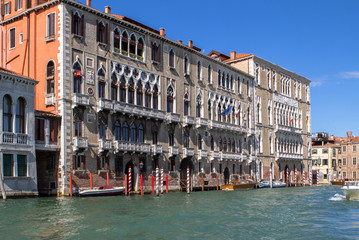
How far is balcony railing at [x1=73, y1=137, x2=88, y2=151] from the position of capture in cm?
2845

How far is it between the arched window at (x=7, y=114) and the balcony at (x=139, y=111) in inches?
288

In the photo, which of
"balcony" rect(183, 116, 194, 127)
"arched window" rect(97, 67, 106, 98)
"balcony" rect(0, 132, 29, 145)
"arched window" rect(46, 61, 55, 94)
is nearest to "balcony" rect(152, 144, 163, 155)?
"balcony" rect(183, 116, 194, 127)

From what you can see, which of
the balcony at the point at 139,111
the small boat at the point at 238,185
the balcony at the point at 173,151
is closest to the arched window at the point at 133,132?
the balcony at the point at 139,111

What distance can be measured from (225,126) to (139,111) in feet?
40.1

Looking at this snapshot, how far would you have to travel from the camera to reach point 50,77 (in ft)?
95.3

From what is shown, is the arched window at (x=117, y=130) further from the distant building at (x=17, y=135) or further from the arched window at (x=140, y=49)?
the distant building at (x=17, y=135)

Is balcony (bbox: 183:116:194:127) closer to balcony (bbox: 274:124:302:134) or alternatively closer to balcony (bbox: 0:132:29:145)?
balcony (bbox: 0:132:29:145)

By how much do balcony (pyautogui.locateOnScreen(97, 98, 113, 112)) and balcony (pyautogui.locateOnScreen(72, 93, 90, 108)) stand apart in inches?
31.6

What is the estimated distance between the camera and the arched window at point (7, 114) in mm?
24922

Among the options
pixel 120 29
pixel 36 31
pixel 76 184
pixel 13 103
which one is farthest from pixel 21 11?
pixel 76 184

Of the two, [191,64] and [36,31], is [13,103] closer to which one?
[36,31]

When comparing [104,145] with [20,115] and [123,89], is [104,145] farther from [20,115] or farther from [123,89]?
[20,115]

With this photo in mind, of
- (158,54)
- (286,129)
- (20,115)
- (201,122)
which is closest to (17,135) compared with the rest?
(20,115)

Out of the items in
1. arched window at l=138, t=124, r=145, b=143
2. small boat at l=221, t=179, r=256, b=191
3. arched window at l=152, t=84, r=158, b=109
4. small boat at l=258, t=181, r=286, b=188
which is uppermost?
arched window at l=152, t=84, r=158, b=109
